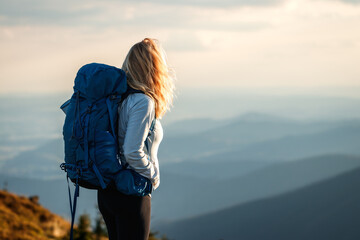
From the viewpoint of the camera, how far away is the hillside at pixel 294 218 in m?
59.6

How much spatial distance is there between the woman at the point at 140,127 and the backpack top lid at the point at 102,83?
2.7 inches

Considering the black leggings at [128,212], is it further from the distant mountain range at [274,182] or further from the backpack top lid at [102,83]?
the distant mountain range at [274,182]

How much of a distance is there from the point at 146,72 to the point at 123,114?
309 mm

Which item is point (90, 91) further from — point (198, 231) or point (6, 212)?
point (198, 231)

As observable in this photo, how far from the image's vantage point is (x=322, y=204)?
78.4m

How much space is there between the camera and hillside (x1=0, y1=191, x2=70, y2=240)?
7.29 meters

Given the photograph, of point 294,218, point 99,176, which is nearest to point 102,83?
point 99,176

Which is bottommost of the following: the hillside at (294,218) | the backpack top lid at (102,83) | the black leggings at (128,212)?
the black leggings at (128,212)

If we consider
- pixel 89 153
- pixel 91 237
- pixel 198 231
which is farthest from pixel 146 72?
pixel 198 231

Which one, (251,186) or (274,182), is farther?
(251,186)

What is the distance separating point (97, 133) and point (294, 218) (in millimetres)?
80556

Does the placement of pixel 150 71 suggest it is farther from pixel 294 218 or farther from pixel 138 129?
pixel 294 218

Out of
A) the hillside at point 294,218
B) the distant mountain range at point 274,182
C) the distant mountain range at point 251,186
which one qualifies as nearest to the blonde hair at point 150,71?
the hillside at point 294,218

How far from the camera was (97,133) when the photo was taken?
9.38 feet
